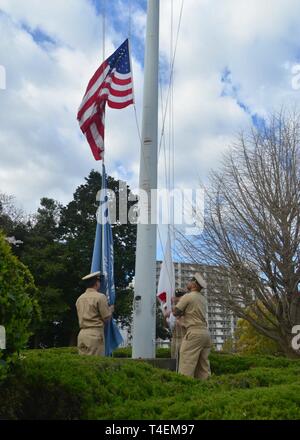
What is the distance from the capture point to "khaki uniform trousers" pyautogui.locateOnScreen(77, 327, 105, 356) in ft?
21.1

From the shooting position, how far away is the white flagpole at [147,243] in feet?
26.3

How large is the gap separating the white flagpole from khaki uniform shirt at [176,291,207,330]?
4.80ft

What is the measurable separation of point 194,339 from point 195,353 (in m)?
0.18

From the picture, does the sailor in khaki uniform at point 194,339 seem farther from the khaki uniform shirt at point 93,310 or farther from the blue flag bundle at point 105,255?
the blue flag bundle at point 105,255

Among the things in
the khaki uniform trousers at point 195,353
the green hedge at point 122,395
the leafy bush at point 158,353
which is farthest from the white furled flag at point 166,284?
the green hedge at point 122,395

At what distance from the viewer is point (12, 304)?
3564mm

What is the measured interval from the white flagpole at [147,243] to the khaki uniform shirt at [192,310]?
1.46 meters

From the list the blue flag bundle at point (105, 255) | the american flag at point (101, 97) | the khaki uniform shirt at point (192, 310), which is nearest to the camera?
the khaki uniform shirt at point (192, 310)

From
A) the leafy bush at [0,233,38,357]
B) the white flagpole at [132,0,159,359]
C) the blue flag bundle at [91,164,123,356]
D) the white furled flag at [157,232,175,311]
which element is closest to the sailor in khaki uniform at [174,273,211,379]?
the white flagpole at [132,0,159,359]

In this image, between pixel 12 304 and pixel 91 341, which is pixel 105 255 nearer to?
pixel 91 341

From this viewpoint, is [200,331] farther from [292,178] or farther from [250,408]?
[292,178]
